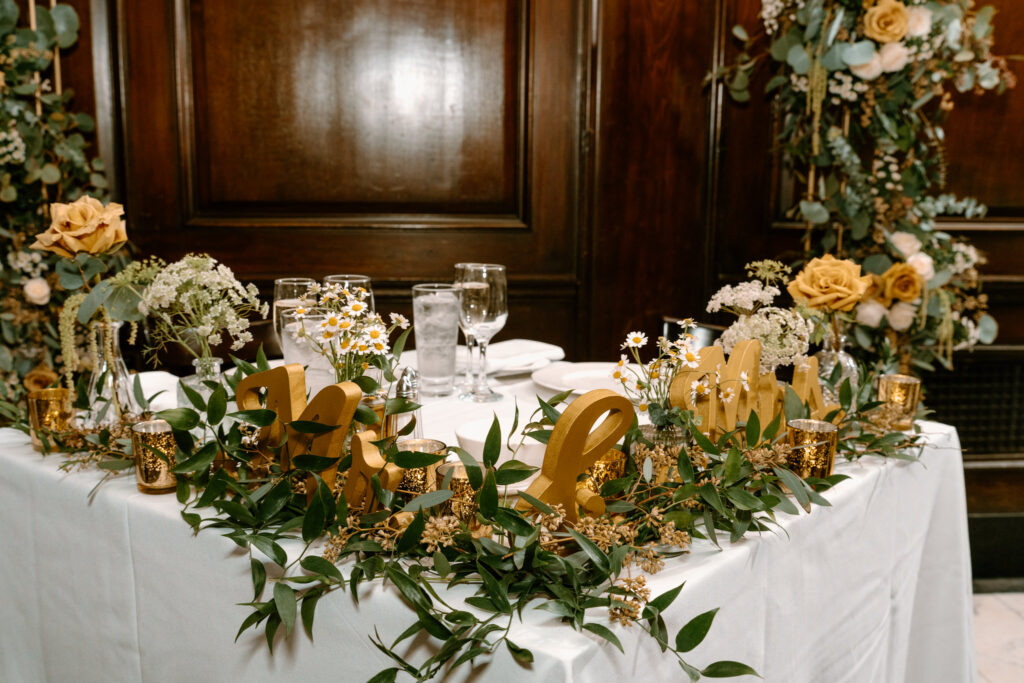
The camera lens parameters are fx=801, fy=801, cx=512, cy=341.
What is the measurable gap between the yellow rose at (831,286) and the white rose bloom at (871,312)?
4.07 feet

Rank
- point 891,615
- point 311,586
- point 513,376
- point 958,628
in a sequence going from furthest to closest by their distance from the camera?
point 513,376 → point 958,628 → point 891,615 → point 311,586

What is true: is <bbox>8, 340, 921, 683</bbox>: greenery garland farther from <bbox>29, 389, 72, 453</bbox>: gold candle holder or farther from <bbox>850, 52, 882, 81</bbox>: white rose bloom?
<bbox>850, 52, 882, 81</bbox>: white rose bloom

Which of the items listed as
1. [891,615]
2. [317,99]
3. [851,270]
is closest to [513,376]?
[851,270]

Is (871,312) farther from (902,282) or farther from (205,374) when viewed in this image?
(205,374)

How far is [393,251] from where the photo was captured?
271 cm

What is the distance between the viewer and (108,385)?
1146mm

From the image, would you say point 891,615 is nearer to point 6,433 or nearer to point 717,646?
point 717,646

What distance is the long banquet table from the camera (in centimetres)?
71

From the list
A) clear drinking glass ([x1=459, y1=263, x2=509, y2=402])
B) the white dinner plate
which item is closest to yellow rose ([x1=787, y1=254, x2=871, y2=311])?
the white dinner plate

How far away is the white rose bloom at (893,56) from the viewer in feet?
7.60

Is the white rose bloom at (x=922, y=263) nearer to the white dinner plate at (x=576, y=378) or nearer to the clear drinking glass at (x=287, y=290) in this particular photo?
the white dinner plate at (x=576, y=378)

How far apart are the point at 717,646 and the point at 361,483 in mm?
385

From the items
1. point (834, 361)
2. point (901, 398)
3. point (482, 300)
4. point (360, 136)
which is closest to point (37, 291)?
point (360, 136)

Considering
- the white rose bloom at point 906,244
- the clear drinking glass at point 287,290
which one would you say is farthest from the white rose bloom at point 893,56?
the clear drinking glass at point 287,290
